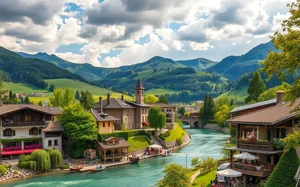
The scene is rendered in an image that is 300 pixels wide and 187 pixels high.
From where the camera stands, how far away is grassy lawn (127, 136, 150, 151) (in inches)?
2870

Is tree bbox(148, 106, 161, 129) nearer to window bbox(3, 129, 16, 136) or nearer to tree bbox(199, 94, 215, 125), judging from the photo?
window bbox(3, 129, 16, 136)

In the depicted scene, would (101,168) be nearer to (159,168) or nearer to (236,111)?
(159,168)

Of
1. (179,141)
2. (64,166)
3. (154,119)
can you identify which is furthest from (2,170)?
(179,141)

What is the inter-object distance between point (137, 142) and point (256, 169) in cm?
4475

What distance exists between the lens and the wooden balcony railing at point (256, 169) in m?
32.0

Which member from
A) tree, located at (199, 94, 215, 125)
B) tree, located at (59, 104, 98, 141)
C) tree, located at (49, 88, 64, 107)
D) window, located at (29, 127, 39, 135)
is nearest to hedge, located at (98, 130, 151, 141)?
tree, located at (59, 104, 98, 141)

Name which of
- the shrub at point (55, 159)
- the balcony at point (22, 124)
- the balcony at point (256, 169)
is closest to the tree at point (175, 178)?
the balcony at point (256, 169)

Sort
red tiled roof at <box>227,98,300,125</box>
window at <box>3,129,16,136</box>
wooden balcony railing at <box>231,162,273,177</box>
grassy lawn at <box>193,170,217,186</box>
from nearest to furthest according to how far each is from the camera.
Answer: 1. red tiled roof at <box>227,98,300,125</box>
2. wooden balcony railing at <box>231,162,273,177</box>
3. grassy lawn at <box>193,170,217,186</box>
4. window at <box>3,129,16,136</box>

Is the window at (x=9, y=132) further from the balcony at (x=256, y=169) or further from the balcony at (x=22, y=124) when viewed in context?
the balcony at (x=256, y=169)

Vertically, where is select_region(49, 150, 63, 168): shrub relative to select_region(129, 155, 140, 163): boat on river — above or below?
above

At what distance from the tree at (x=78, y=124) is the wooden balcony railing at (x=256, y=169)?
35.7 meters

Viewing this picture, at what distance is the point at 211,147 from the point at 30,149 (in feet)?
126

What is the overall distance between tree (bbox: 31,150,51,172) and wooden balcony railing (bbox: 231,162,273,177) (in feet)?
107

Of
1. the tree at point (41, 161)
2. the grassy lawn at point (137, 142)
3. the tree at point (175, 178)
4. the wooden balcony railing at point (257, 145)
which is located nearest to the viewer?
the tree at point (175, 178)
